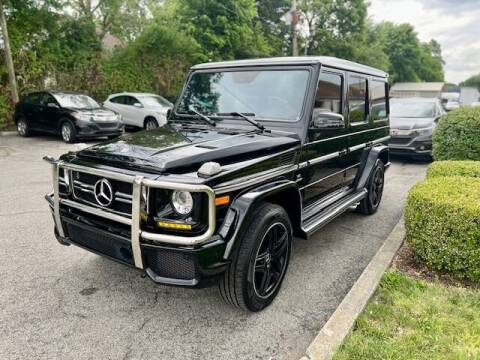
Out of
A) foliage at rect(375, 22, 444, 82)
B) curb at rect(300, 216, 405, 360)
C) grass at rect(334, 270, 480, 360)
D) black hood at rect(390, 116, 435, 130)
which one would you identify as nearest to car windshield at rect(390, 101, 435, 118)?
black hood at rect(390, 116, 435, 130)

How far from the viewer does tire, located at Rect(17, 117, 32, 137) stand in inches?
477

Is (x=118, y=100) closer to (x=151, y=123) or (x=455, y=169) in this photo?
(x=151, y=123)

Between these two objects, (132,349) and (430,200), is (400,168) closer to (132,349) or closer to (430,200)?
(430,200)

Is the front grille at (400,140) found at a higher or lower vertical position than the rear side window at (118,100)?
lower

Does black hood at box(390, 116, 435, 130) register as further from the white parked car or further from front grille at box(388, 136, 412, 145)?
the white parked car

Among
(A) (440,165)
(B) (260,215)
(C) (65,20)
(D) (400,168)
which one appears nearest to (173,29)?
(C) (65,20)

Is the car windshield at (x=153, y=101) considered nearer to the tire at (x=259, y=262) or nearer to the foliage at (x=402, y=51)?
the tire at (x=259, y=262)

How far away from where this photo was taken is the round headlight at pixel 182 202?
98.1 inches

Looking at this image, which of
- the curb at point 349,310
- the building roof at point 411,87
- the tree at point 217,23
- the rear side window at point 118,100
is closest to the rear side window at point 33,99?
the rear side window at point 118,100

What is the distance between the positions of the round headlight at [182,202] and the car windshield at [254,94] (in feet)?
4.79

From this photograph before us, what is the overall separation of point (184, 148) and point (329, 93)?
5.88ft

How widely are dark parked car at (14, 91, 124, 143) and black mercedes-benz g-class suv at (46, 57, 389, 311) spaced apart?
24.9 ft

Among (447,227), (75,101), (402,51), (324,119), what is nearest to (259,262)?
(324,119)

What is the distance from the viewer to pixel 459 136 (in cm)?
608
